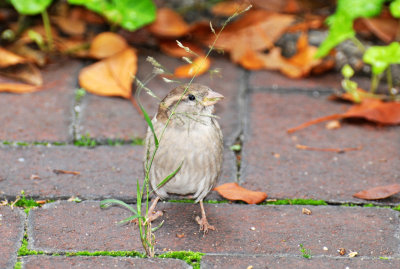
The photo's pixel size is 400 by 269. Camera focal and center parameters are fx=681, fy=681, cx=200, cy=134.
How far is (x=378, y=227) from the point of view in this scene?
3104 mm

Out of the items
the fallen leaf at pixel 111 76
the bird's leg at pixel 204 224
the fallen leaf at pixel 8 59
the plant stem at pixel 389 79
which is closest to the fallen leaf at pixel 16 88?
the fallen leaf at pixel 8 59

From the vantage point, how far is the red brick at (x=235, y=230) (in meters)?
2.91

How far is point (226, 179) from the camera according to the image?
11.6ft

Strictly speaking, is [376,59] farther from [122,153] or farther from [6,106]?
[6,106]

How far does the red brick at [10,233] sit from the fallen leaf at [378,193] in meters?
1.62

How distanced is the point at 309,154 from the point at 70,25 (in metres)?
2.21

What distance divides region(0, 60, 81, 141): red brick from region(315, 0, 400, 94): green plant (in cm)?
166

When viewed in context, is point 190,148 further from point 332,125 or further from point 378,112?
point 378,112

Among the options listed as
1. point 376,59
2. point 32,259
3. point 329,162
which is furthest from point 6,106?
point 376,59

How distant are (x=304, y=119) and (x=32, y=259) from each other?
2064 mm

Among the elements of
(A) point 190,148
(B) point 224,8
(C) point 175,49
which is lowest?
(A) point 190,148

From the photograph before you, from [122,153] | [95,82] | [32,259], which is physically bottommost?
[32,259]

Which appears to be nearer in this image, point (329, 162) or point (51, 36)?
point (329, 162)

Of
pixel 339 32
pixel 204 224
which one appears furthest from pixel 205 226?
pixel 339 32
